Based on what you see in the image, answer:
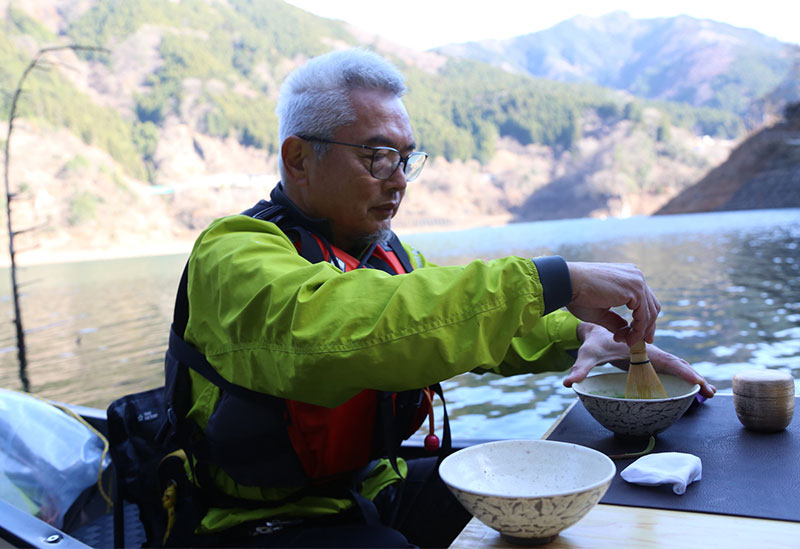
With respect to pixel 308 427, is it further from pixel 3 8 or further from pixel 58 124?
pixel 3 8

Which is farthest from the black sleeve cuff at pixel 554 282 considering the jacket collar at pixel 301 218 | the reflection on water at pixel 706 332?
the reflection on water at pixel 706 332

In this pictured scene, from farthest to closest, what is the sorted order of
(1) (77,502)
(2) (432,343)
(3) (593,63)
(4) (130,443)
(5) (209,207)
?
1. (3) (593,63)
2. (5) (209,207)
3. (1) (77,502)
4. (4) (130,443)
5. (2) (432,343)

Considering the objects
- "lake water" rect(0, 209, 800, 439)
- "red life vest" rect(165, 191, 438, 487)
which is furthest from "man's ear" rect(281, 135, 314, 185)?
"lake water" rect(0, 209, 800, 439)

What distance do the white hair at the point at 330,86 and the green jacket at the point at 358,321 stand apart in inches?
17.5

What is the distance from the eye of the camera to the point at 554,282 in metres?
0.99

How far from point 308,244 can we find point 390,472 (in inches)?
23.5

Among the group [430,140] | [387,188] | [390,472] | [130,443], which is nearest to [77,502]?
[130,443]

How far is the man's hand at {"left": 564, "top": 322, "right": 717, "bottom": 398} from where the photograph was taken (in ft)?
4.65

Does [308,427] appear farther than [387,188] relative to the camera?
No

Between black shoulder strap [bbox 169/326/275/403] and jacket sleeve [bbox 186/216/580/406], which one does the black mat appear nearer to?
jacket sleeve [bbox 186/216/580/406]

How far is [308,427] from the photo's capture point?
50.7 inches

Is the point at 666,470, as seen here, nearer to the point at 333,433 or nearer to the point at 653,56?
the point at 333,433

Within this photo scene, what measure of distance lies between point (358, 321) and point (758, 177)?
52.7m

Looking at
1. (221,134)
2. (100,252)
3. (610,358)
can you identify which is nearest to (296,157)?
(610,358)
